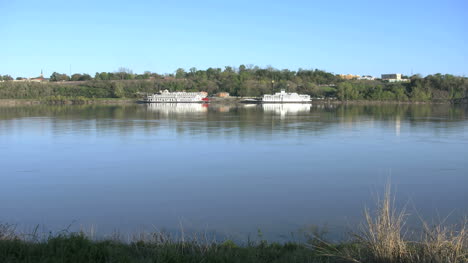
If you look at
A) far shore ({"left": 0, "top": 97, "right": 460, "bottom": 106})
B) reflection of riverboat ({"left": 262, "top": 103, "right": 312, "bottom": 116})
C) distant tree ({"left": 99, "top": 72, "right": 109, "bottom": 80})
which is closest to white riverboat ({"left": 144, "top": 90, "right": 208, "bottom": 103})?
far shore ({"left": 0, "top": 97, "right": 460, "bottom": 106})

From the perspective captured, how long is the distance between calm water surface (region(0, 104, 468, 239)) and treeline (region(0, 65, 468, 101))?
239 ft

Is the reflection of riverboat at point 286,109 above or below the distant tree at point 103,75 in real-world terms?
below

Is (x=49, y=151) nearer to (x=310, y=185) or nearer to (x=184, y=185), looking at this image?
(x=184, y=185)

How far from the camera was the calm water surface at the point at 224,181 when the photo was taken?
28.3 feet

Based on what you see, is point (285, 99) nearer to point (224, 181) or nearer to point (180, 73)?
point (180, 73)

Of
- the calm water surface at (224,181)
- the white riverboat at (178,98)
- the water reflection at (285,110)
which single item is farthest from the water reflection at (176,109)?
the calm water surface at (224,181)

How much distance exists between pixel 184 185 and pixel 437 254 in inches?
288

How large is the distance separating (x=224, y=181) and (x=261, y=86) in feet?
294

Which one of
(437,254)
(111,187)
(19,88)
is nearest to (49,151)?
(111,187)

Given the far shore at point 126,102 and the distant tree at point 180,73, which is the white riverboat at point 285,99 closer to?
the far shore at point 126,102

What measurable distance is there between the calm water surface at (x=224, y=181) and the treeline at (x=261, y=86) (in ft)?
239

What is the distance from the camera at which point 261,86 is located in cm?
10038

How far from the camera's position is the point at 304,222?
8.27 m

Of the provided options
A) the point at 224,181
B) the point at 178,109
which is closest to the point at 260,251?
the point at 224,181
